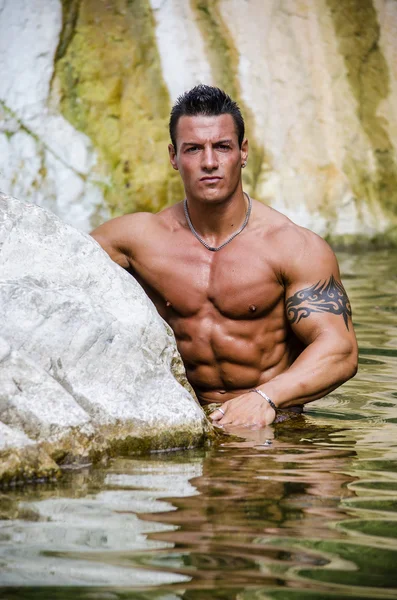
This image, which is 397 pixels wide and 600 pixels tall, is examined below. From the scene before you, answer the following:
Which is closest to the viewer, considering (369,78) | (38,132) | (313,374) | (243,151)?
(313,374)

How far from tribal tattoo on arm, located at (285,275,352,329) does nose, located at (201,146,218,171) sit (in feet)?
2.20

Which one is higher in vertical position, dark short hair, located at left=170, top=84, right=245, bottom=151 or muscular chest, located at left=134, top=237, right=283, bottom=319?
dark short hair, located at left=170, top=84, right=245, bottom=151

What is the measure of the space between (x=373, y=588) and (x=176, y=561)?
0.44m

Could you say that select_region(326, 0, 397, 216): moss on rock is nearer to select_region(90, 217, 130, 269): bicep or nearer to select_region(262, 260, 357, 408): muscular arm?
select_region(90, 217, 130, 269): bicep

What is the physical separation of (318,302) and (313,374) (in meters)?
0.33

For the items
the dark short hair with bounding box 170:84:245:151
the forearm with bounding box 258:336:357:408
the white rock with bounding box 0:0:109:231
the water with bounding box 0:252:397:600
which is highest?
the white rock with bounding box 0:0:109:231

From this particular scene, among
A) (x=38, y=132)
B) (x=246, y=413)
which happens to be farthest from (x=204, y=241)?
(x=38, y=132)

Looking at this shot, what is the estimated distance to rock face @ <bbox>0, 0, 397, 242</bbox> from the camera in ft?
35.2

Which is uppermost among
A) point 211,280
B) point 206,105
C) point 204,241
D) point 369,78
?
point 369,78

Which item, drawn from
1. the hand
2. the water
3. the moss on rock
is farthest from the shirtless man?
the moss on rock

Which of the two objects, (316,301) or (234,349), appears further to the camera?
(234,349)

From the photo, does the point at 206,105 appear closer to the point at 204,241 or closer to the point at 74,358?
the point at 204,241

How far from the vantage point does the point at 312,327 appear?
4652 mm

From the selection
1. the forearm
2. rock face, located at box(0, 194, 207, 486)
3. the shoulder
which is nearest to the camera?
rock face, located at box(0, 194, 207, 486)
